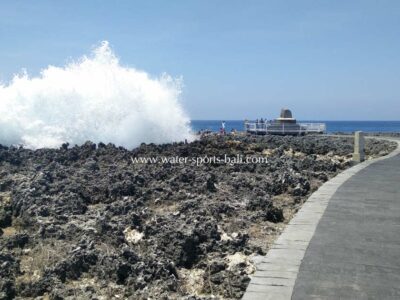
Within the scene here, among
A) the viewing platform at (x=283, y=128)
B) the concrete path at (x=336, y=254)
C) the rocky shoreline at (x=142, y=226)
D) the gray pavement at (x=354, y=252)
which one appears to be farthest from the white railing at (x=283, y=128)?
the concrete path at (x=336, y=254)

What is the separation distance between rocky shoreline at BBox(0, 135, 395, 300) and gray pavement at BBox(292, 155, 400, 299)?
0.68 meters

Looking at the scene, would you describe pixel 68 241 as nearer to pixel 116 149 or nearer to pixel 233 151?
pixel 116 149

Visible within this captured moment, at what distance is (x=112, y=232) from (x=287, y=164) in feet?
25.6

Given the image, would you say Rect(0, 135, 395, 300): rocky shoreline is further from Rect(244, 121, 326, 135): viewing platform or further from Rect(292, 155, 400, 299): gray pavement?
Rect(244, 121, 326, 135): viewing platform

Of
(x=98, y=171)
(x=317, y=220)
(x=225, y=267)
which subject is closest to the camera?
(x=225, y=267)

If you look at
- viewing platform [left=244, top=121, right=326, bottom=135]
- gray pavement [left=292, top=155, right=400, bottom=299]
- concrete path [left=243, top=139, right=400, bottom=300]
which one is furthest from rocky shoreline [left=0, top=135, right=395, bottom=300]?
viewing platform [left=244, top=121, right=326, bottom=135]

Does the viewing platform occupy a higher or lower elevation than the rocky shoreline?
higher

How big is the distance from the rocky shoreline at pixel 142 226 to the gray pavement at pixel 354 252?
68 centimetres

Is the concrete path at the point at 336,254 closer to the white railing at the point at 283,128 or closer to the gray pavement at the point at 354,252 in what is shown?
the gray pavement at the point at 354,252

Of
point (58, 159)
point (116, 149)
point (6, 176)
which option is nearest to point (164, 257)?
point (6, 176)

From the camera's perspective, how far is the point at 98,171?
12.6 m

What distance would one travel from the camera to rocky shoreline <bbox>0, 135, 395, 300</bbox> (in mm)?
5191

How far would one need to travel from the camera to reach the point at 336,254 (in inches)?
217

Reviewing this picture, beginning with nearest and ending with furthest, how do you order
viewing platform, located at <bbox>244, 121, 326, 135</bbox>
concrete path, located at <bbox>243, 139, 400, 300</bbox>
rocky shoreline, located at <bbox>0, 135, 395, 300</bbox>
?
concrete path, located at <bbox>243, 139, 400, 300</bbox>, rocky shoreline, located at <bbox>0, 135, 395, 300</bbox>, viewing platform, located at <bbox>244, 121, 326, 135</bbox>
